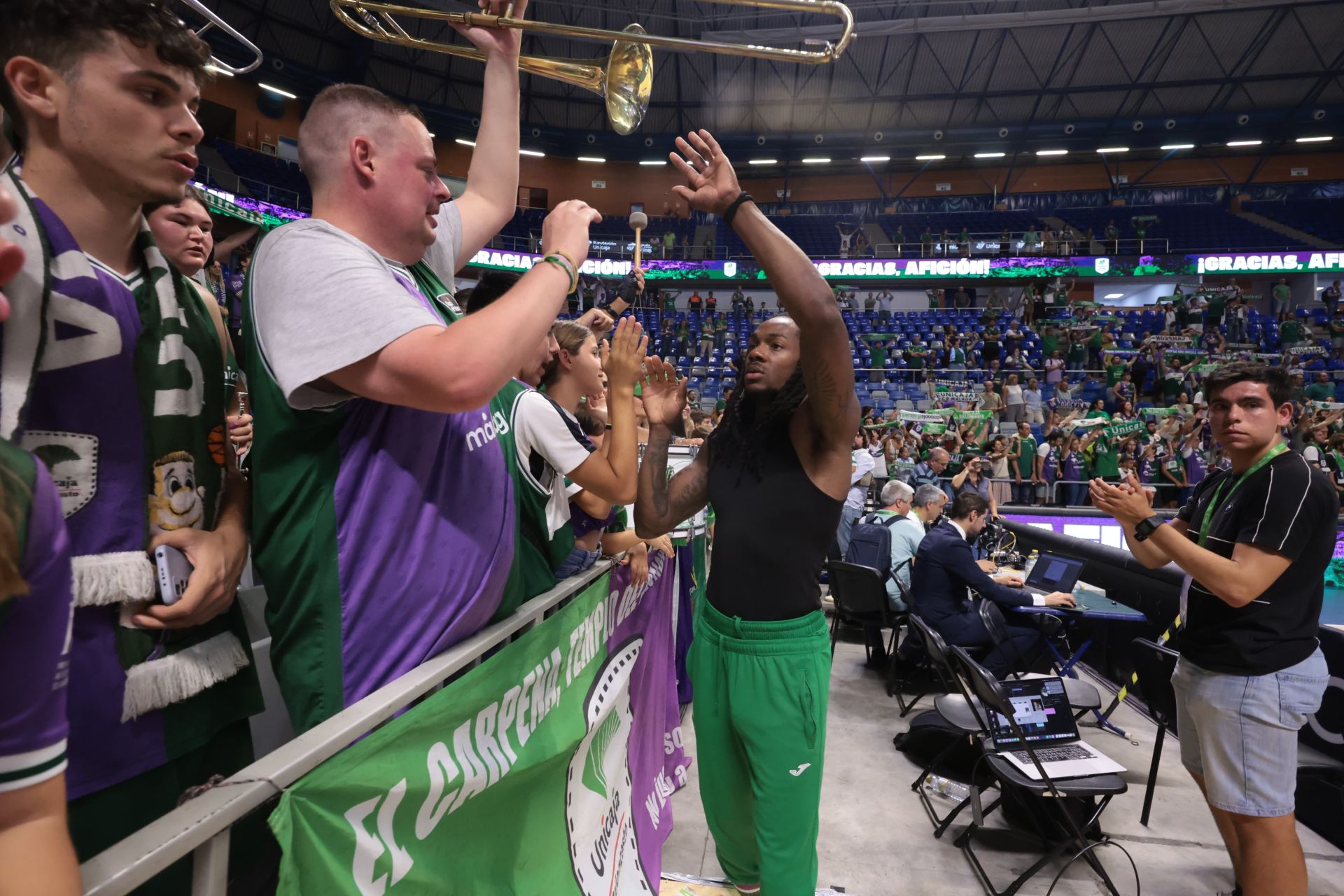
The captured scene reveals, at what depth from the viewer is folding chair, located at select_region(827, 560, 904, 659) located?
18.4 ft

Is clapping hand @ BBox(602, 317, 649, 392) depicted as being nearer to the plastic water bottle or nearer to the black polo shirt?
the black polo shirt

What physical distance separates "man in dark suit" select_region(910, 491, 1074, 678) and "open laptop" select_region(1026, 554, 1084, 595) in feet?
1.02

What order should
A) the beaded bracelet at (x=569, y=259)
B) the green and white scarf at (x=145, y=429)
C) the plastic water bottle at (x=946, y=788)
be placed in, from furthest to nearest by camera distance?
the plastic water bottle at (x=946, y=788), the beaded bracelet at (x=569, y=259), the green and white scarf at (x=145, y=429)

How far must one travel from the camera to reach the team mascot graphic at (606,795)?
1.96 metres

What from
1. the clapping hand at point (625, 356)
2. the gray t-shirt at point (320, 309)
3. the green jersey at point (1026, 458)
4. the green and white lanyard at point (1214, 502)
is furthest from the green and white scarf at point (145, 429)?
the green jersey at point (1026, 458)

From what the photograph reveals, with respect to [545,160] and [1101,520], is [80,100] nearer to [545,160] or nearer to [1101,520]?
[1101,520]

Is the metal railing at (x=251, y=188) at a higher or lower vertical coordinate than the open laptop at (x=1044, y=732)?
higher

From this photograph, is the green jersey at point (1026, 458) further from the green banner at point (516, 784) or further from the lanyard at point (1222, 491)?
the green banner at point (516, 784)

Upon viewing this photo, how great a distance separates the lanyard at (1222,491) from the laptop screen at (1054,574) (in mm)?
2681

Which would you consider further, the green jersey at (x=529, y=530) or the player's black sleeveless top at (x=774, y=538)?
the player's black sleeveless top at (x=774, y=538)

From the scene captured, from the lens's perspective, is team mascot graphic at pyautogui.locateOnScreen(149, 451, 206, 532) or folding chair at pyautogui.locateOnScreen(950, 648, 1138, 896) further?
folding chair at pyautogui.locateOnScreen(950, 648, 1138, 896)

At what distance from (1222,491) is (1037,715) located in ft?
4.48

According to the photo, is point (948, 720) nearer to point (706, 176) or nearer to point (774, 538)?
point (774, 538)

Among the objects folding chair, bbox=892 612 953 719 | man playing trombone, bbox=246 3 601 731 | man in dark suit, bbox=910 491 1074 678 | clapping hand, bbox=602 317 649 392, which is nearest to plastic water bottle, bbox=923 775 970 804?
folding chair, bbox=892 612 953 719
